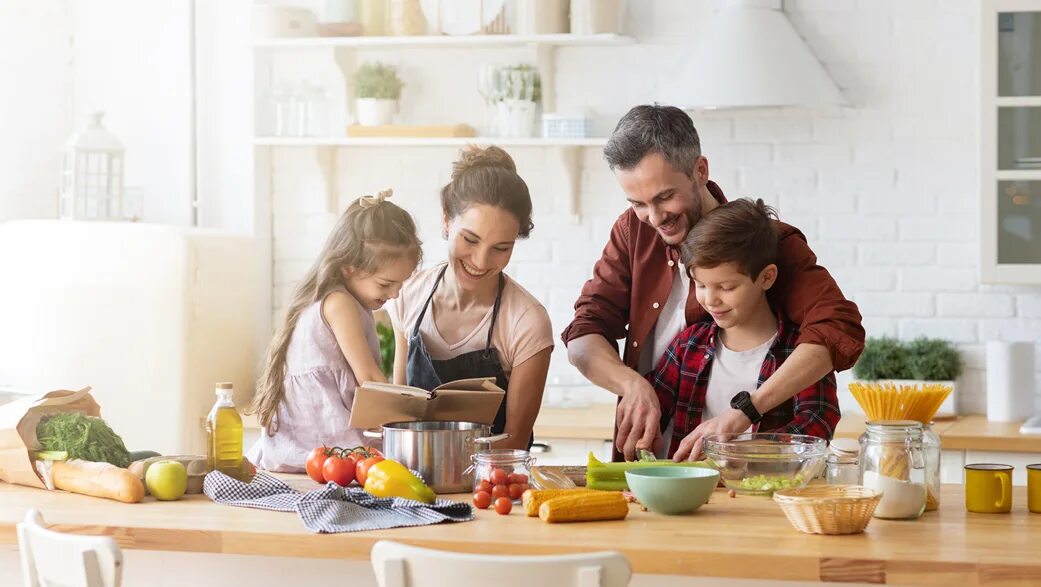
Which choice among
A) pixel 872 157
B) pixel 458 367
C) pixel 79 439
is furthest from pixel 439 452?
pixel 872 157

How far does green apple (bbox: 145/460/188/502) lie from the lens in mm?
2482

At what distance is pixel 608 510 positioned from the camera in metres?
2.30

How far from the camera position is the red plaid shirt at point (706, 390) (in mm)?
2912

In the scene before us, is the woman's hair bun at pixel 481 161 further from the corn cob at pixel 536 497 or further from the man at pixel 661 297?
the corn cob at pixel 536 497

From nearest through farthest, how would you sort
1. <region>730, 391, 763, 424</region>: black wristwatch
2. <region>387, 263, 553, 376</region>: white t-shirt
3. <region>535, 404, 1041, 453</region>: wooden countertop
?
<region>730, 391, 763, 424</region>: black wristwatch < <region>387, 263, 553, 376</region>: white t-shirt < <region>535, 404, 1041, 453</region>: wooden countertop

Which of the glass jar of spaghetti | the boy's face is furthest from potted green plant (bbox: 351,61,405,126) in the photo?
the glass jar of spaghetti

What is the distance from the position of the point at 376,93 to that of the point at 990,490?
3.18 m

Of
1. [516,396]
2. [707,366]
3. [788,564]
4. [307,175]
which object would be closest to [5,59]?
[307,175]

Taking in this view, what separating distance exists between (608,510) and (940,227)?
2871 millimetres

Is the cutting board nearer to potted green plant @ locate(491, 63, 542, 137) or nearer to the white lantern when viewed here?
potted green plant @ locate(491, 63, 542, 137)

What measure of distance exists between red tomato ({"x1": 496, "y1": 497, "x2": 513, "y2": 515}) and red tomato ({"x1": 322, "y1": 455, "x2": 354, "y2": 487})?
1.22 ft

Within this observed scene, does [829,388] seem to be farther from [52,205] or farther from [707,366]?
[52,205]

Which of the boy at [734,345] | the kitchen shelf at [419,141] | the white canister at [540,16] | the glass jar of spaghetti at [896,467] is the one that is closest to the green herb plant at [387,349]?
the kitchen shelf at [419,141]

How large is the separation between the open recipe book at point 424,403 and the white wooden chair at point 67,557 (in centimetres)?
66
